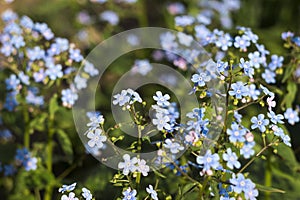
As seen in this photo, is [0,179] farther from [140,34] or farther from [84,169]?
[140,34]

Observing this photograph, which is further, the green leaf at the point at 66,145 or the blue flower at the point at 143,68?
the blue flower at the point at 143,68

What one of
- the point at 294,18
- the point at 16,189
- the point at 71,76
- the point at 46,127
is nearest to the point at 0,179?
the point at 16,189

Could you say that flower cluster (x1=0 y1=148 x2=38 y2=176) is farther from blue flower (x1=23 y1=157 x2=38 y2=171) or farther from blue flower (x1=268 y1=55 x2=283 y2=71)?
blue flower (x1=268 y1=55 x2=283 y2=71)

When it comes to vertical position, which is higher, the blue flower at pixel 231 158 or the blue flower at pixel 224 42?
the blue flower at pixel 224 42

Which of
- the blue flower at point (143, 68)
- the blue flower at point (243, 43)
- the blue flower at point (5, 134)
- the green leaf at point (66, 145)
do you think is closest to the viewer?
the blue flower at point (243, 43)

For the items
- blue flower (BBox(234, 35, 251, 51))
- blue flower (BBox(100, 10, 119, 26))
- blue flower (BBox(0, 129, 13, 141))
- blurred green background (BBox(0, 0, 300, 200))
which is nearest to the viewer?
blue flower (BBox(234, 35, 251, 51))

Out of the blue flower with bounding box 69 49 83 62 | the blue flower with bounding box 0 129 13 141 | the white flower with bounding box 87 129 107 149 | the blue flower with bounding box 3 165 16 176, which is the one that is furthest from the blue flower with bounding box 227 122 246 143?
the blue flower with bounding box 0 129 13 141

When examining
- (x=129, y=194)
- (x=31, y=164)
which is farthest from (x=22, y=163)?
(x=129, y=194)

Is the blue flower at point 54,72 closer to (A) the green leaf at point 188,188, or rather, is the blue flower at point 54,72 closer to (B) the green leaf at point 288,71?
(A) the green leaf at point 188,188

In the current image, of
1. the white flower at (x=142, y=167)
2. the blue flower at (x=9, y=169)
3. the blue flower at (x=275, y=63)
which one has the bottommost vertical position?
the white flower at (x=142, y=167)

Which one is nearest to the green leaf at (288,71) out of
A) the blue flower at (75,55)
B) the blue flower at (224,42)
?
the blue flower at (224,42)

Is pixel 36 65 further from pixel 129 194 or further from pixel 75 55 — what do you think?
pixel 129 194
